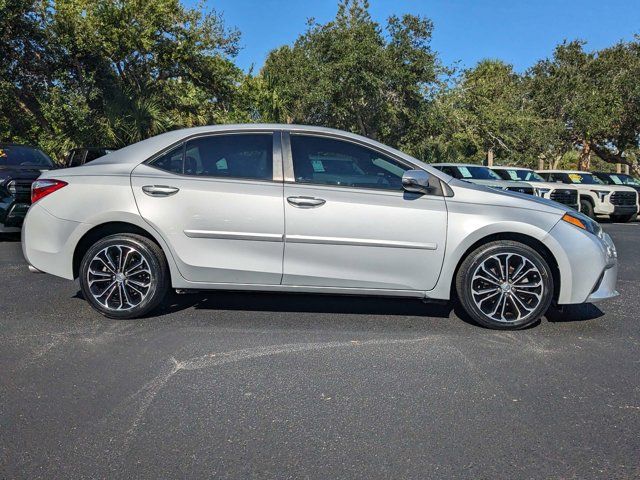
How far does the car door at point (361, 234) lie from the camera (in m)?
4.79

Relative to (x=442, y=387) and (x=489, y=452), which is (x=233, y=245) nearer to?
(x=442, y=387)

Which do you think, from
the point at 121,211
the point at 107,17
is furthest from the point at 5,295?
the point at 107,17

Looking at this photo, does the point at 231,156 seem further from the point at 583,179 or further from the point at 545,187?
the point at 583,179

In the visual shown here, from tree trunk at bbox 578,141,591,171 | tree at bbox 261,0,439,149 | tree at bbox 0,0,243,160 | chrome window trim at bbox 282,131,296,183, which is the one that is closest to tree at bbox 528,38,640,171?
tree trunk at bbox 578,141,591,171

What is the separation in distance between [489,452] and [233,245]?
2.75 m

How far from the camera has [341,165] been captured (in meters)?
5.04

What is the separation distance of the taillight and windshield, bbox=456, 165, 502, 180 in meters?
11.4

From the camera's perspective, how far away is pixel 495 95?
30953 mm

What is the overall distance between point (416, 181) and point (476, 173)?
1116 cm

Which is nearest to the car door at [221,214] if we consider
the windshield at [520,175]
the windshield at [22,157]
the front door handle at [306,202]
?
the front door handle at [306,202]

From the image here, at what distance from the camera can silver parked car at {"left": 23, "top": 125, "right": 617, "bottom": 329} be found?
4797 mm

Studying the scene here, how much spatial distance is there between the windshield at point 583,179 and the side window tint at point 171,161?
14798 millimetres

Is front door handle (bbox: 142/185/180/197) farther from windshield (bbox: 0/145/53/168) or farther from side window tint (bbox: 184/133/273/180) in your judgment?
windshield (bbox: 0/145/53/168)

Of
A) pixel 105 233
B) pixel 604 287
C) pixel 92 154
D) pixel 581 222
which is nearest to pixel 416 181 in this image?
pixel 581 222
